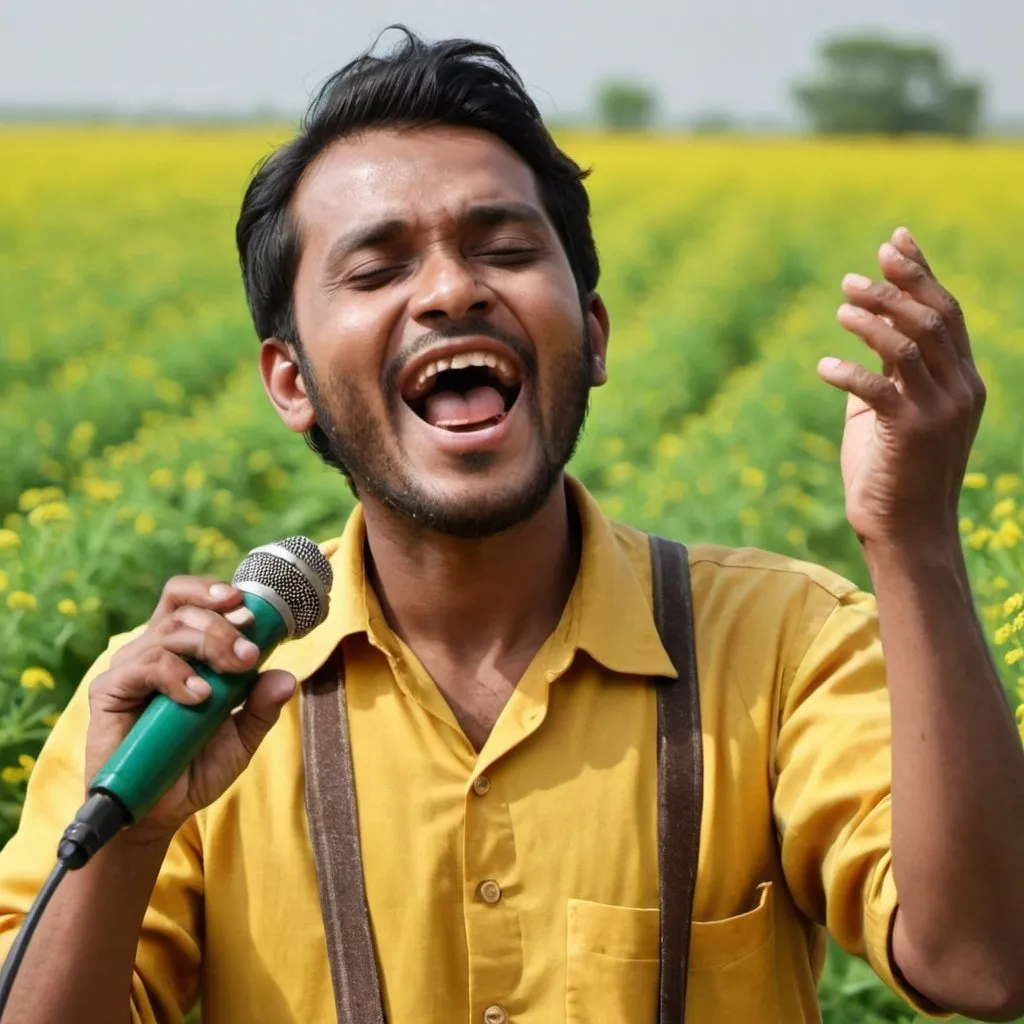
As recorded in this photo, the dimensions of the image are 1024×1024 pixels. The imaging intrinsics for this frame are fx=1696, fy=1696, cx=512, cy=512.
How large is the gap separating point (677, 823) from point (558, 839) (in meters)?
0.13

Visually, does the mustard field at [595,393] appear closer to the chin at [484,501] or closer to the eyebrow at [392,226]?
the chin at [484,501]

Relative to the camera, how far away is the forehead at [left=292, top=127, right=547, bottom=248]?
2059 mm

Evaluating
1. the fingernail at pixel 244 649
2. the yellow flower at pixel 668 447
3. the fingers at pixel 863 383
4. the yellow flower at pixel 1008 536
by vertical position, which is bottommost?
the yellow flower at pixel 668 447

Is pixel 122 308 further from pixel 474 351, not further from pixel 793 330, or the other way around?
pixel 474 351

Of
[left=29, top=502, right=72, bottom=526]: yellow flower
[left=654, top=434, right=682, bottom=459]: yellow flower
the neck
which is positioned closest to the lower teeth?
the neck

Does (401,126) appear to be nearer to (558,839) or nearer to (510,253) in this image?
(510,253)

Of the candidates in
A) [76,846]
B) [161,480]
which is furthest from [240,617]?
[161,480]

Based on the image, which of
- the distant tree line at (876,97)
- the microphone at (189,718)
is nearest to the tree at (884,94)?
the distant tree line at (876,97)

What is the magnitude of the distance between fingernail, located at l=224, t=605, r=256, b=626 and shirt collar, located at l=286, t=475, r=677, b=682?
1.30 ft

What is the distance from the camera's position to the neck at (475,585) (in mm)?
2070

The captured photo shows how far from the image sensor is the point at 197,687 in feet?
5.23

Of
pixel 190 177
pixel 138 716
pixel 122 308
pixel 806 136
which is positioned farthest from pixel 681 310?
pixel 806 136

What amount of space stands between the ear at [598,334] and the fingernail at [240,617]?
71 centimetres

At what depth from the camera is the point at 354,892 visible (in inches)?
74.1
